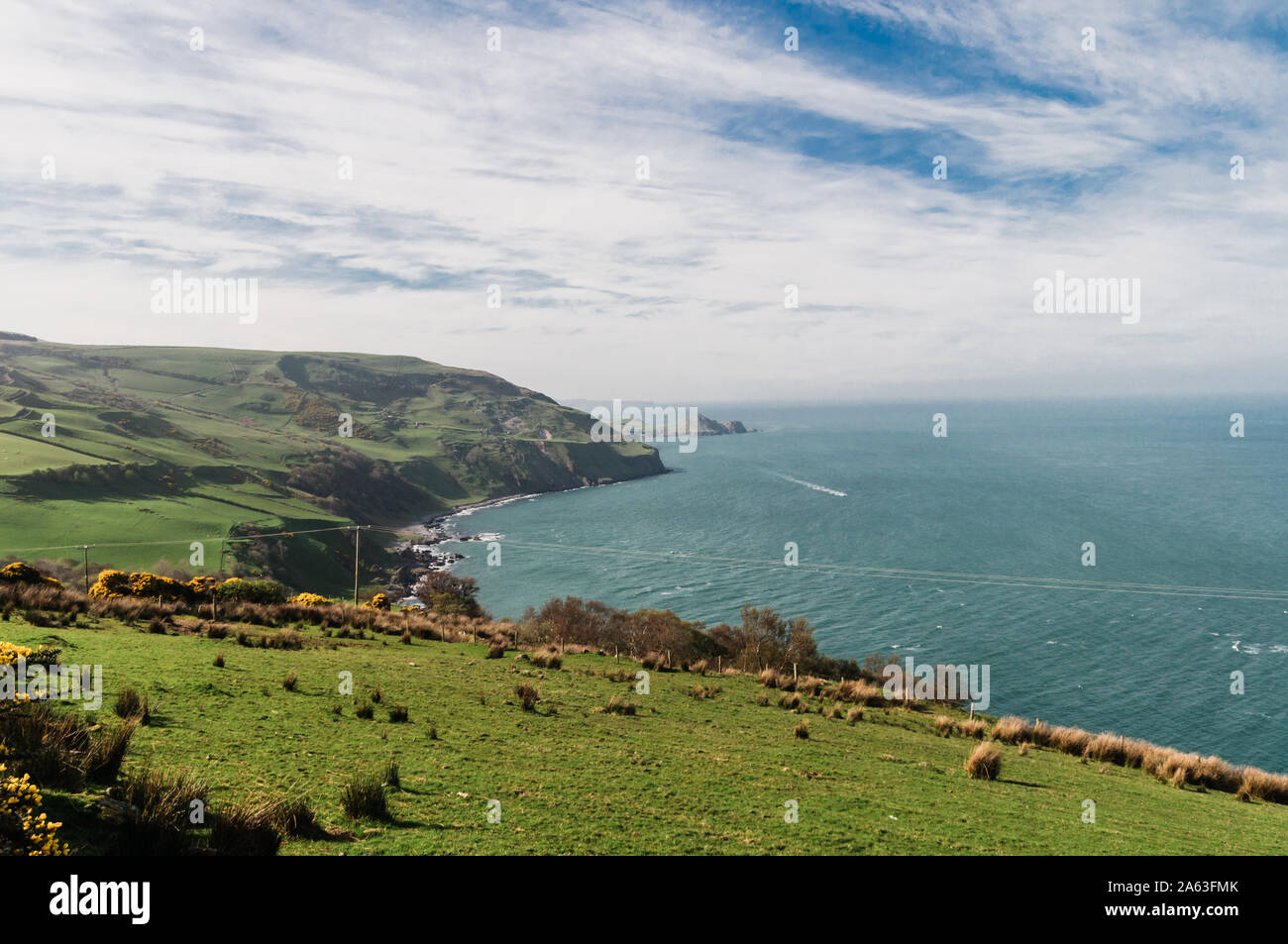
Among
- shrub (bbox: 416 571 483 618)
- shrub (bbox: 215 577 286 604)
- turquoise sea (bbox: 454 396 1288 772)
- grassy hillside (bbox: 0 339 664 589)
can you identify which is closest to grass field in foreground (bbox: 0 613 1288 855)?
shrub (bbox: 215 577 286 604)

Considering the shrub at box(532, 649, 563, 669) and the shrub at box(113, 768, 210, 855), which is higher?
the shrub at box(113, 768, 210, 855)

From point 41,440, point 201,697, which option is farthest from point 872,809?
point 41,440

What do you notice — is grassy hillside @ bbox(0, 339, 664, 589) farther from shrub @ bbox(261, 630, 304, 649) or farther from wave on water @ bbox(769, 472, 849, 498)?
wave on water @ bbox(769, 472, 849, 498)

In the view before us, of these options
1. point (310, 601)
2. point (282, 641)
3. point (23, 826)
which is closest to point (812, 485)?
point (310, 601)

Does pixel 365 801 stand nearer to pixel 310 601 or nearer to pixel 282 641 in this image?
pixel 282 641

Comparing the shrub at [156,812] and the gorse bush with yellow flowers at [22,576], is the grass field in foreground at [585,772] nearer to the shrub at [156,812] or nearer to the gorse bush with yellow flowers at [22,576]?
the shrub at [156,812]
